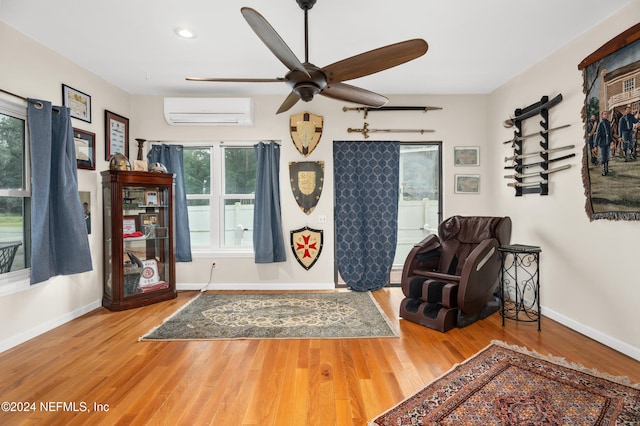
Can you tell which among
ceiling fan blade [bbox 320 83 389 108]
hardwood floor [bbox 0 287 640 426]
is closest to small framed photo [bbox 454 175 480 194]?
hardwood floor [bbox 0 287 640 426]

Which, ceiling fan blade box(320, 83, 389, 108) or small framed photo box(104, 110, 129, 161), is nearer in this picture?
ceiling fan blade box(320, 83, 389, 108)

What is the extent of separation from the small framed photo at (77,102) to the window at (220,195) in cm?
119

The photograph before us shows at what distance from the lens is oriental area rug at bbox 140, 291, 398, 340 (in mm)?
2865

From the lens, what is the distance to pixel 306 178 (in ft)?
14.1

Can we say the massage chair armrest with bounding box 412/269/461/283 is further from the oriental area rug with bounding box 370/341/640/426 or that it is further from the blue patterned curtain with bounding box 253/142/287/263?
the blue patterned curtain with bounding box 253/142/287/263

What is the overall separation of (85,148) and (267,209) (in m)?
2.08

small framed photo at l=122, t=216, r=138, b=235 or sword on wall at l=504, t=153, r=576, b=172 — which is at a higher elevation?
sword on wall at l=504, t=153, r=576, b=172

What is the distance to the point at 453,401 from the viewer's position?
188 centimetres

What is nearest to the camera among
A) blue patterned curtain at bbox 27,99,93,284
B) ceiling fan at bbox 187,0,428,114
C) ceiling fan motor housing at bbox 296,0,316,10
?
ceiling fan at bbox 187,0,428,114

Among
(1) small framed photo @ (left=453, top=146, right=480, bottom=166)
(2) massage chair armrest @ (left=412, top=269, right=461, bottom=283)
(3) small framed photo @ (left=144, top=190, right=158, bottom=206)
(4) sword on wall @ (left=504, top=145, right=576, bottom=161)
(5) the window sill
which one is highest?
(1) small framed photo @ (left=453, top=146, right=480, bottom=166)

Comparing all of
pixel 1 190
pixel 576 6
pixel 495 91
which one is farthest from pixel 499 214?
pixel 1 190

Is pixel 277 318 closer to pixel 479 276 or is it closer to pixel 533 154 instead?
pixel 479 276

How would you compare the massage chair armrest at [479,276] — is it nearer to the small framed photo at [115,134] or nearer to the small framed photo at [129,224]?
the small framed photo at [129,224]

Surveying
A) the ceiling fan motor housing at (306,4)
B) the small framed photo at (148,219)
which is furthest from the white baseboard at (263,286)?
the ceiling fan motor housing at (306,4)
